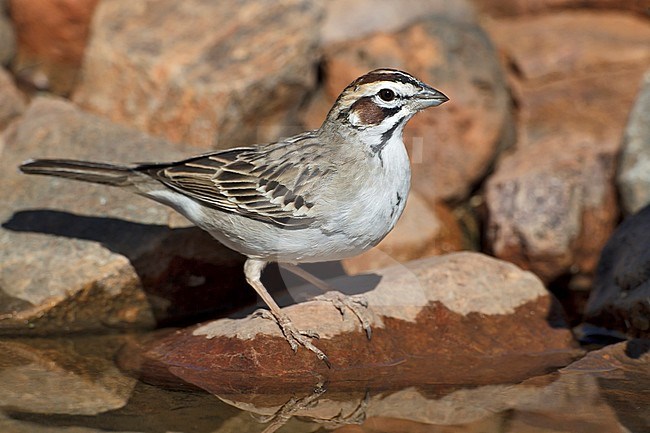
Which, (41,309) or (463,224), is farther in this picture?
(463,224)

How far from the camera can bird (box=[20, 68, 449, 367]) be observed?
6.04m

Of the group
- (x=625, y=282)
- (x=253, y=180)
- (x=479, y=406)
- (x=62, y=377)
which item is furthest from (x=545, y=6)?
(x=62, y=377)

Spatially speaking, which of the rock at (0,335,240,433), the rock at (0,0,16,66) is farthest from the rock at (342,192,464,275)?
the rock at (0,0,16,66)

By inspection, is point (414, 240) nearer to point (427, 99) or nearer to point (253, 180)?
point (253, 180)

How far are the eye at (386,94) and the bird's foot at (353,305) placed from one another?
4.43ft

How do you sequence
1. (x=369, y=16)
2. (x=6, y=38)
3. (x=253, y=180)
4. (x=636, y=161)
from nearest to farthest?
(x=253, y=180) → (x=636, y=161) → (x=369, y=16) → (x=6, y=38)

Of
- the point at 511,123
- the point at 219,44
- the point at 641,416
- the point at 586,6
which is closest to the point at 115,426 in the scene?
the point at 641,416

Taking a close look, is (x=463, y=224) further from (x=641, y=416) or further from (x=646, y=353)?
→ (x=641, y=416)

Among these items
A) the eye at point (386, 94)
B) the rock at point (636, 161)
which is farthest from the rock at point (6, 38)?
the rock at point (636, 161)

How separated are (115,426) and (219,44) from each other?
4999mm

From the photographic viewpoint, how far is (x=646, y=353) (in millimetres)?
6465

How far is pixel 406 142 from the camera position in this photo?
31.3 feet

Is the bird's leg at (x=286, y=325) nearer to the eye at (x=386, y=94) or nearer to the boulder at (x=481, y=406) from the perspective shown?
the boulder at (x=481, y=406)

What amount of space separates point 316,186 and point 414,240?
2771 mm
